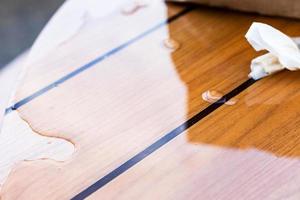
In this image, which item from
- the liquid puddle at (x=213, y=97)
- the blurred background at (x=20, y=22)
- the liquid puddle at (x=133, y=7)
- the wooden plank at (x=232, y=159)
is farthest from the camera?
the blurred background at (x=20, y=22)

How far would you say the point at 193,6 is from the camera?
3.21ft

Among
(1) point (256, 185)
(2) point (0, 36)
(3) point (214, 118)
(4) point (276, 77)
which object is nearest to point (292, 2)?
(4) point (276, 77)

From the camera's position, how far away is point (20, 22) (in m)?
2.01

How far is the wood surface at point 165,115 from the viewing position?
2.12ft

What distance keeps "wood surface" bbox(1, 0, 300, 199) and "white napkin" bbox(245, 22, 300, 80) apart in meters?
0.02

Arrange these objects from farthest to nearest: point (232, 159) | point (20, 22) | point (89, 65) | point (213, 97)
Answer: point (20, 22)
point (89, 65)
point (213, 97)
point (232, 159)

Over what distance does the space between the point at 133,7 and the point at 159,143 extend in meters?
0.40

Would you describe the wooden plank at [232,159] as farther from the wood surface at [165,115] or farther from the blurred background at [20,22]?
the blurred background at [20,22]

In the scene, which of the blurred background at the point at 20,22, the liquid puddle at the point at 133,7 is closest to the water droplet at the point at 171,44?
the liquid puddle at the point at 133,7

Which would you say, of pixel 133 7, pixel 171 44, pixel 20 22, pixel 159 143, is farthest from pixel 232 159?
pixel 20 22

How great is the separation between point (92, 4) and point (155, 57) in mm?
249

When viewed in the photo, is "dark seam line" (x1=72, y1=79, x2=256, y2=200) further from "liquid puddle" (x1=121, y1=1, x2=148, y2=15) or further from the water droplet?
"liquid puddle" (x1=121, y1=1, x2=148, y2=15)

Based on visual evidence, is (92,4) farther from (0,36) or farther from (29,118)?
(0,36)

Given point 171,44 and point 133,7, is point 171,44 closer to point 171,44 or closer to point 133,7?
point 171,44
